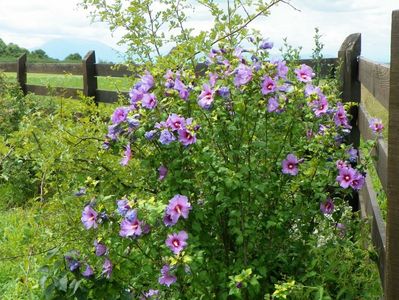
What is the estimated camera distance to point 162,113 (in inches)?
110

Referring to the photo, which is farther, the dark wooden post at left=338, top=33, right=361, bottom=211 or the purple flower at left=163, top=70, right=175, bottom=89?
the dark wooden post at left=338, top=33, right=361, bottom=211

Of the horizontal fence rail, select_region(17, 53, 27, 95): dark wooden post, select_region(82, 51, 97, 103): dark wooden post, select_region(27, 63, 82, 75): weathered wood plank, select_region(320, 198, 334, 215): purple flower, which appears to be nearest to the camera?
select_region(320, 198, 334, 215): purple flower

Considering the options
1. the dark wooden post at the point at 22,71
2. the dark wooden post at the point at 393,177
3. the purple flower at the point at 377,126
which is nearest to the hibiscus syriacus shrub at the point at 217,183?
the purple flower at the point at 377,126

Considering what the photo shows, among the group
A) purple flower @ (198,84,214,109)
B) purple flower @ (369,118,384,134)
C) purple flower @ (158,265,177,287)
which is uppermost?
purple flower @ (198,84,214,109)

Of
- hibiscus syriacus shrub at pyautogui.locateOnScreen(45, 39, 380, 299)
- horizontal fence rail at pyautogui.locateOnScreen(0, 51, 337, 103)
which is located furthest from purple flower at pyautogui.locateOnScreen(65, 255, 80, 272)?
horizontal fence rail at pyautogui.locateOnScreen(0, 51, 337, 103)

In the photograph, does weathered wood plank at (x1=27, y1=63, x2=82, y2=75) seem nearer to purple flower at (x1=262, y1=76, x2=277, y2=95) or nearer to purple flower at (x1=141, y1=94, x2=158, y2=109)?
purple flower at (x1=141, y1=94, x2=158, y2=109)

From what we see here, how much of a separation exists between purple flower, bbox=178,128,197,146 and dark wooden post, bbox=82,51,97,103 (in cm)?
664

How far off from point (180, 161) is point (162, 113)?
0.23m

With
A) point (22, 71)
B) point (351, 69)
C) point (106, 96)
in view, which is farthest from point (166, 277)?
point (22, 71)

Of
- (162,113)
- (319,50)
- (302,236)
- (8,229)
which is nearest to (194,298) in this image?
(302,236)

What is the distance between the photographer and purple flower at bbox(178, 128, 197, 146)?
2634mm

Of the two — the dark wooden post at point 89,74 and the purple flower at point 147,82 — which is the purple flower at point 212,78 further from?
the dark wooden post at point 89,74

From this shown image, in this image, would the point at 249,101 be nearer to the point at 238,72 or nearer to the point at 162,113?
the point at 238,72

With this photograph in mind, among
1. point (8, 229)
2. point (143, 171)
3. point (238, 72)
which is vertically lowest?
point (8, 229)
